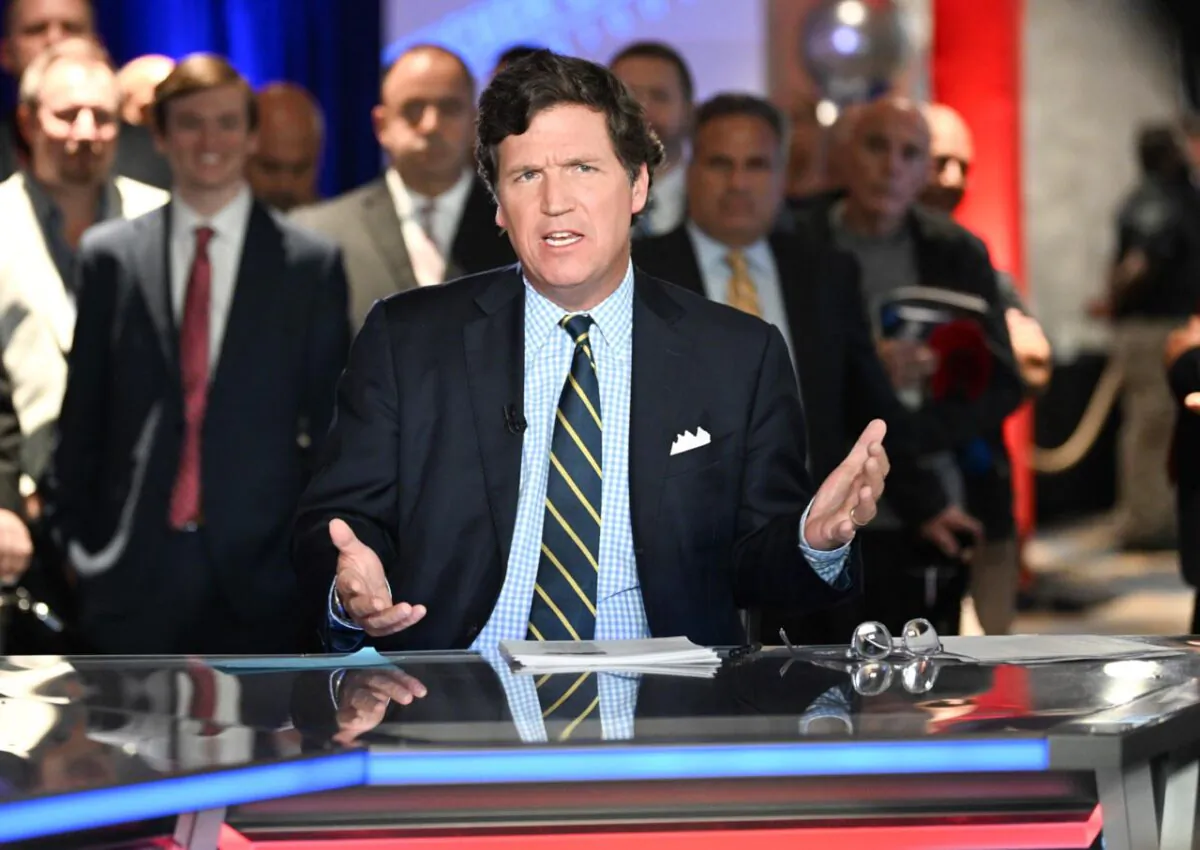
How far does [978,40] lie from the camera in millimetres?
8164

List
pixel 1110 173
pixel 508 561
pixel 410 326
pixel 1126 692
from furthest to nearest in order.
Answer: pixel 1110 173 < pixel 410 326 < pixel 508 561 < pixel 1126 692

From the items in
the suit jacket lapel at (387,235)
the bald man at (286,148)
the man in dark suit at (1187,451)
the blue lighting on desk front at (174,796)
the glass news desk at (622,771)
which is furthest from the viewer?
the bald man at (286,148)

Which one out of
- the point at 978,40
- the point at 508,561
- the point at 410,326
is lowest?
the point at 508,561

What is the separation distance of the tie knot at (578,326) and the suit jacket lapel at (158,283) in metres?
1.69

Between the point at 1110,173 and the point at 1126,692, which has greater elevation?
the point at 1110,173

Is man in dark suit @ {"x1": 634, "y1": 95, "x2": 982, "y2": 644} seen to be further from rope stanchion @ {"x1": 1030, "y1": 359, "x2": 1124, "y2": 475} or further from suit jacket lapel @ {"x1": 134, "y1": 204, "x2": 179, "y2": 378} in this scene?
rope stanchion @ {"x1": 1030, "y1": 359, "x2": 1124, "y2": 475}

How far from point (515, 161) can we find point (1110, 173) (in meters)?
9.23

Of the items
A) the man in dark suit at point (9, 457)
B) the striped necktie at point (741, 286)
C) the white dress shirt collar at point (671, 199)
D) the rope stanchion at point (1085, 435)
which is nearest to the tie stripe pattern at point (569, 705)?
the man in dark suit at point (9, 457)

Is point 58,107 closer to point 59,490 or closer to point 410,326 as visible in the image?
point 59,490

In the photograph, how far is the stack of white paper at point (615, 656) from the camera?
216cm

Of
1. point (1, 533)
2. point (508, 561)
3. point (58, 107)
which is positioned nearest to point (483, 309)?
point (508, 561)

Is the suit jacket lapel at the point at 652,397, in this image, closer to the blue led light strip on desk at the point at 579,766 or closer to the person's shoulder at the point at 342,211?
the blue led light strip on desk at the point at 579,766

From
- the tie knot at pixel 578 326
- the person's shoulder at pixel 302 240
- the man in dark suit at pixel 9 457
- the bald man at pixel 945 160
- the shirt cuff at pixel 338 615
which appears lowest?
the shirt cuff at pixel 338 615

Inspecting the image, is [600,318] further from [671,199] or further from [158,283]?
[671,199]
